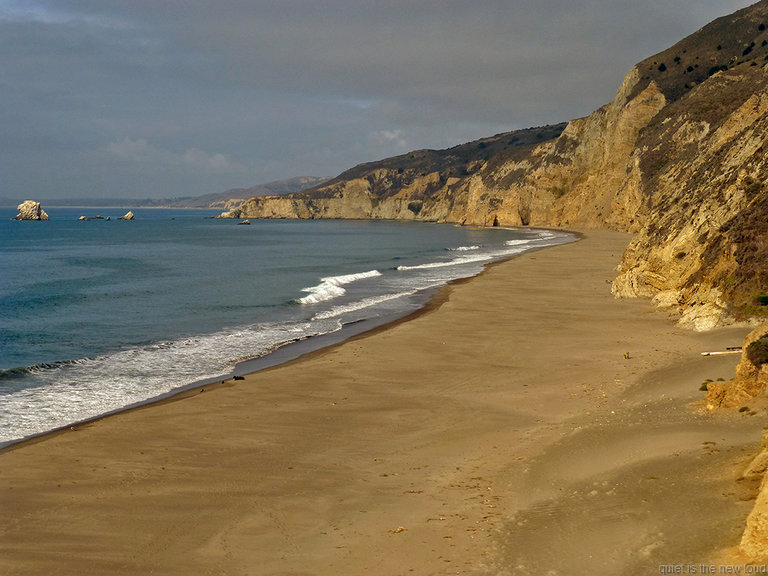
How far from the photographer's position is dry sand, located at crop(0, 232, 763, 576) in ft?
29.3

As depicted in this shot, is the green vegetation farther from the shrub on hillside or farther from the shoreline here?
the shrub on hillside

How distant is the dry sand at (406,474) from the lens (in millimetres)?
8922

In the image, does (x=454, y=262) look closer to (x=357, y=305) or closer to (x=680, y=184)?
(x=680, y=184)

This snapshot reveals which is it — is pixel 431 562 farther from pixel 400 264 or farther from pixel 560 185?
pixel 560 185

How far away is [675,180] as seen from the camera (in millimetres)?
50156

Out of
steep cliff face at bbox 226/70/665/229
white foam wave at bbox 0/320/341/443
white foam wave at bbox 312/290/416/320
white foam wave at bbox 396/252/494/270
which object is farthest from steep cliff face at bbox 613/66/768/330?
steep cliff face at bbox 226/70/665/229

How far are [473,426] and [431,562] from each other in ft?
20.3

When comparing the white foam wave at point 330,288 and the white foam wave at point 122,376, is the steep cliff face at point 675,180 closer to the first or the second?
the white foam wave at point 122,376

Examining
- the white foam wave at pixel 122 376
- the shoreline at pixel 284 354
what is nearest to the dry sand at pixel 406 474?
the shoreline at pixel 284 354

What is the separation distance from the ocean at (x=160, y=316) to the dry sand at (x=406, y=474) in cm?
300

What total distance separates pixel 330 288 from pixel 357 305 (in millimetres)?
7272

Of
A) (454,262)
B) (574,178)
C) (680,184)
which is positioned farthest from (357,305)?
(574,178)

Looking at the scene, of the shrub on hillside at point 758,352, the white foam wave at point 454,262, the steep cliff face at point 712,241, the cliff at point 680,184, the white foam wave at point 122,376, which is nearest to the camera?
the shrub on hillside at point 758,352

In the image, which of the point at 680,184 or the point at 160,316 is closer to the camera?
the point at 160,316
